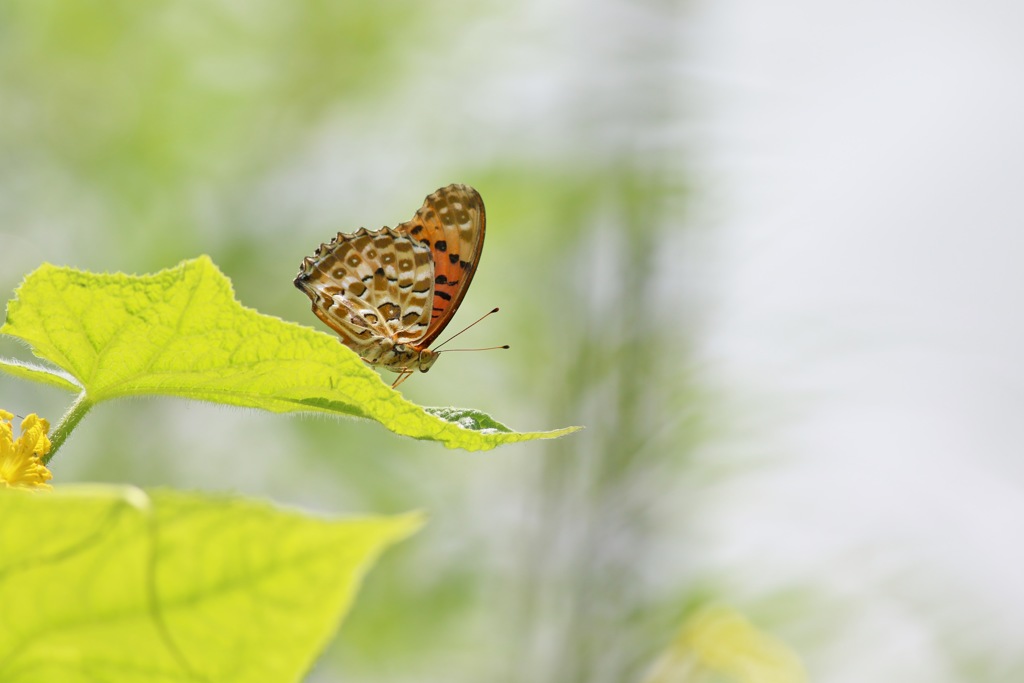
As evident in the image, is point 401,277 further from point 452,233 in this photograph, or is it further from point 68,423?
point 68,423

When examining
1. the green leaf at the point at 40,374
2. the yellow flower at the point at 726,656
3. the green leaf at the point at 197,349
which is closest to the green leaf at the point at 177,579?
the green leaf at the point at 197,349

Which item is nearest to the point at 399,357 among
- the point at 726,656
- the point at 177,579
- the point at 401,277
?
the point at 401,277

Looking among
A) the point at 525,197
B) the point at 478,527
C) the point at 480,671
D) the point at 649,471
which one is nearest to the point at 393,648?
the point at 480,671

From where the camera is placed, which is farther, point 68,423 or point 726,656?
point 726,656

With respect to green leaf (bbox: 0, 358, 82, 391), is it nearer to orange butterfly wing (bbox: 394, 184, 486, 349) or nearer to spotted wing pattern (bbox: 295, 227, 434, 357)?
spotted wing pattern (bbox: 295, 227, 434, 357)

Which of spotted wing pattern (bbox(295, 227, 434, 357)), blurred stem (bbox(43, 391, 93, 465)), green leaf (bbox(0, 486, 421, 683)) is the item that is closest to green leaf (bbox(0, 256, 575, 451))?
blurred stem (bbox(43, 391, 93, 465))

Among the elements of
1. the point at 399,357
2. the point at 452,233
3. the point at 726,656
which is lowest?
the point at 726,656

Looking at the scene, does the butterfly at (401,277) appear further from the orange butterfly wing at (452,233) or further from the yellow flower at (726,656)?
the yellow flower at (726,656)
